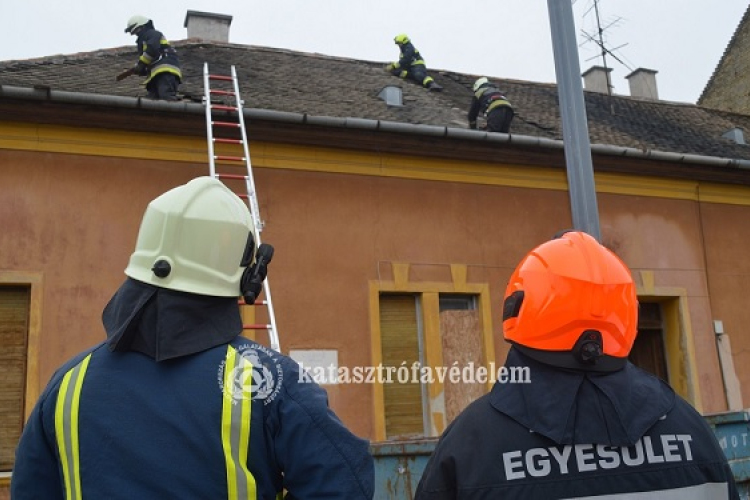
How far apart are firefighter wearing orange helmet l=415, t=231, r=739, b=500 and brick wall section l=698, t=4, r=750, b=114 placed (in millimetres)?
16966

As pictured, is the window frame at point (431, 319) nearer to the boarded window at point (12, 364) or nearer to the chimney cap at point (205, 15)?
the boarded window at point (12, 364)

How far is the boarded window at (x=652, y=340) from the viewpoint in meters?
9.56

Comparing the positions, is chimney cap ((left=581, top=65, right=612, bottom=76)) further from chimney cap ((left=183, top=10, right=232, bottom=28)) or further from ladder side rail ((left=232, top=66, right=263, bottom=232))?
ladder side rail ((left=232, top=66, right=263, bottom=232))

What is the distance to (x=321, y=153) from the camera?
26.5 feet

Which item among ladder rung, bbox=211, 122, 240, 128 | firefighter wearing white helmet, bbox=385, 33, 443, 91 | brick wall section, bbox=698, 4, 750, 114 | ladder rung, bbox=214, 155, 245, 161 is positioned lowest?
ladder rung, bbox=214, 155, 245, 161

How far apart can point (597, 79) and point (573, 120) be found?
11.4 metres

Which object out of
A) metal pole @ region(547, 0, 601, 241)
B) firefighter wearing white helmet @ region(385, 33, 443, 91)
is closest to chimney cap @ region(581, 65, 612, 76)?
firefighter wearing white helmet @ region(385, 33, 443, 91)

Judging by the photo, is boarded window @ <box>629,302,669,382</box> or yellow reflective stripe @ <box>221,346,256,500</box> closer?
yellow reflective stripe @ <box>221,346,256,500</box>

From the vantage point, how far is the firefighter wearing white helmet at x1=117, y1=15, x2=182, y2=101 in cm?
757

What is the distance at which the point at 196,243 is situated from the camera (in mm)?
1995

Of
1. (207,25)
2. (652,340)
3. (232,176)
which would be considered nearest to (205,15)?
(207,25)

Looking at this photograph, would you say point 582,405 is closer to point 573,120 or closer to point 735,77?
point 573,120

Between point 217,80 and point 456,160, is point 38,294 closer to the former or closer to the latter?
point 217,80

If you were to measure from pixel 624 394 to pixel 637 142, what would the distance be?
9.12 metres
